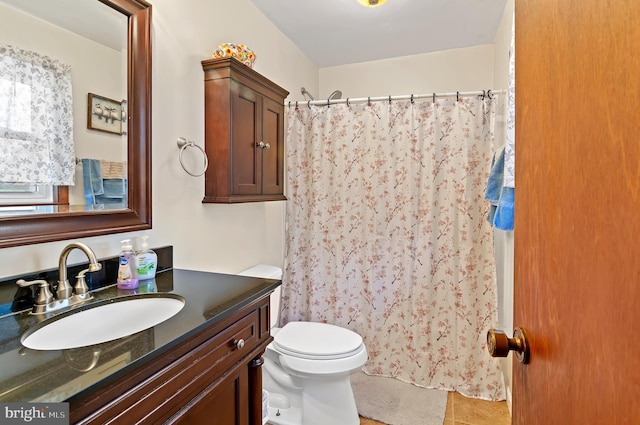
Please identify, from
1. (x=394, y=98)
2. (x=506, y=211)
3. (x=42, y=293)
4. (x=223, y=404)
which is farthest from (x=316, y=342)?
(x=394, y=98)

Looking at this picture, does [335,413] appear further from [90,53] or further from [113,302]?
[90,53]

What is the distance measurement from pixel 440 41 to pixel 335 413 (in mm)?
2451

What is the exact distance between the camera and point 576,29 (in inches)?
19.0

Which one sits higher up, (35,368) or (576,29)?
(576,29)

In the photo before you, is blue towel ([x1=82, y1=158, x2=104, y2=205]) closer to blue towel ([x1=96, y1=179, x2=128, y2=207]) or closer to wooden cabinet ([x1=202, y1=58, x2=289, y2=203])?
blue towel ([x1=96, y1=179, x2=128, y2=207])

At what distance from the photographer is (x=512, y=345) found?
2.36 feet

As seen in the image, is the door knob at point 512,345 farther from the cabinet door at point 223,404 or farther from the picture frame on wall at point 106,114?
the picture frame on wall at point 106,114

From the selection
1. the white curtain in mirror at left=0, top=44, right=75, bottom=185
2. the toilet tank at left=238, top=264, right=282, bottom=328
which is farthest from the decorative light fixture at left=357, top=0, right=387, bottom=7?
the toilet tank at left=238, top=264, right=282, bottom=328

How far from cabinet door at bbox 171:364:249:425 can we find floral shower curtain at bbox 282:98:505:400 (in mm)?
1361

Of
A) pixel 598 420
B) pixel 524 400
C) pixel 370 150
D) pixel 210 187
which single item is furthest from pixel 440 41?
pixel 598 420

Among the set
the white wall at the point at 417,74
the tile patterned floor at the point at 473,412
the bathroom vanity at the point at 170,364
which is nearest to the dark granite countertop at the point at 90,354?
the bathroom vanity at the point at 170,364

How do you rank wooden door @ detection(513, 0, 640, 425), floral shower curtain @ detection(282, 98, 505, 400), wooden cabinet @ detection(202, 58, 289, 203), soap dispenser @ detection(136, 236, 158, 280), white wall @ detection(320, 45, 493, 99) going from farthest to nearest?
white wall @ detection(320, 45, 493, 99)
floral shower curtain @ detection(282, 98, 505, 400)
wooden cabinet @ detection(202, 58, 289, 203)
soap dispenser @ detection(136, 236, 158, 280)
wooden door @ detection(513, 0, 640, 425)

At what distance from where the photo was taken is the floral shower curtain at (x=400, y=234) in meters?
2.15

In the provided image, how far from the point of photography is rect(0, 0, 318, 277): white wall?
1.30 metres
